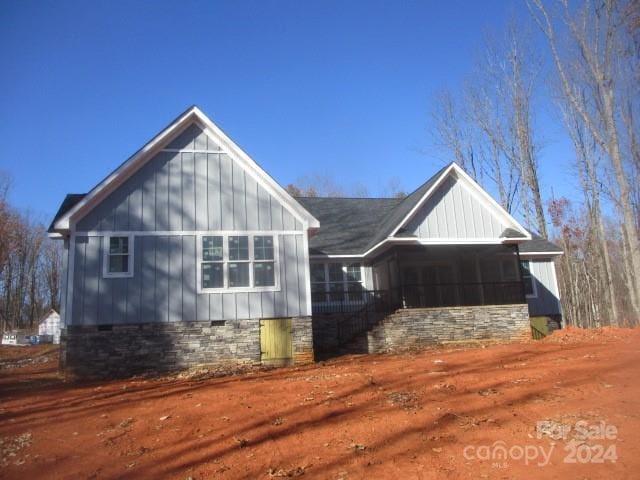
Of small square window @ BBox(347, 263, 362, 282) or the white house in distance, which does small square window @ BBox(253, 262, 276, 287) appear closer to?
small square window @ BBox(347, 263, 362, 282)

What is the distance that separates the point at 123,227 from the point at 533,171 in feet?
86.2

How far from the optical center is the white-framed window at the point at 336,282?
59.8 feet

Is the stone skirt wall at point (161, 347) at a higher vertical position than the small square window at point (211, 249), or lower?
lower

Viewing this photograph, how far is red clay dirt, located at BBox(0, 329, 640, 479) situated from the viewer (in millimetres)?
5496

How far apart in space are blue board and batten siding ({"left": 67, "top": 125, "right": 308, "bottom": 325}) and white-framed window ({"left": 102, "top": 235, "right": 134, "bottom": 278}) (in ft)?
0.41

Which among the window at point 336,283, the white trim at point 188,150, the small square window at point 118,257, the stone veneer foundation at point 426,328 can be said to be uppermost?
the white trim at point 188,150

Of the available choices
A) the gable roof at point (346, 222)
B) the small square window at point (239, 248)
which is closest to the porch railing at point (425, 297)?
the gable roof at point (346, 222)

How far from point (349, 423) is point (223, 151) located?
9445mm

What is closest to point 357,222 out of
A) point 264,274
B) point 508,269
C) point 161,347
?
point 508,269

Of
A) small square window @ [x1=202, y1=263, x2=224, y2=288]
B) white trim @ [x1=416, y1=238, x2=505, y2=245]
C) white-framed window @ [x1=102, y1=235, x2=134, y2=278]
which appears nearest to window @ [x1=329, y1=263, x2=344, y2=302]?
white trim @ [x1=416, y1=238, x2=505, y2=245]

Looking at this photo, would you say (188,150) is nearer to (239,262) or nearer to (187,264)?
(187,264)

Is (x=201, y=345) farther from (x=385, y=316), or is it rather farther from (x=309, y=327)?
(x=385, y=316)

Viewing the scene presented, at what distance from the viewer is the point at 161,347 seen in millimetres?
12867

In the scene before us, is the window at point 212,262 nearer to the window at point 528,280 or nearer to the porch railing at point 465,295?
the porch railing at point 465,295
